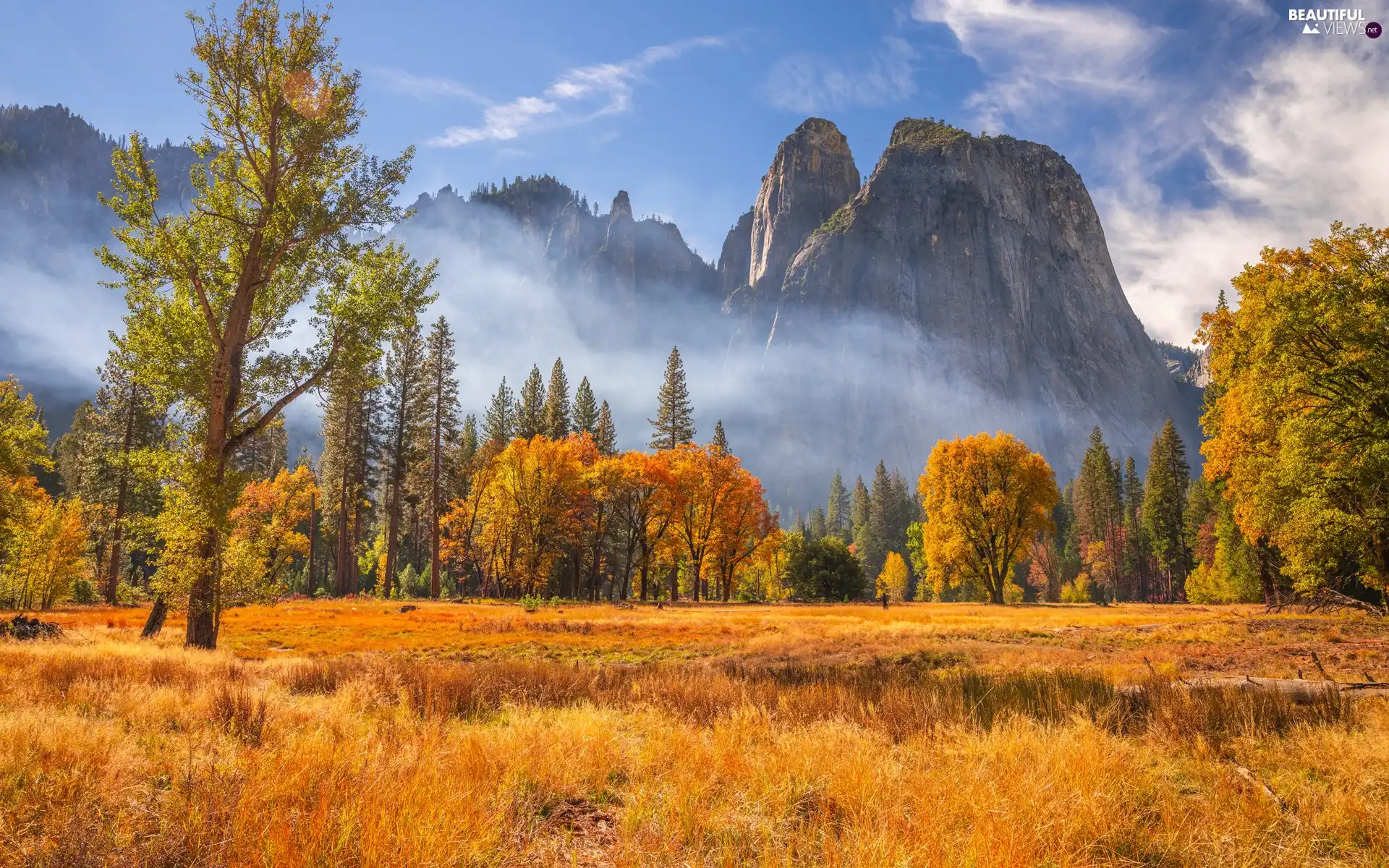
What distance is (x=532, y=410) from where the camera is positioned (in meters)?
67.8

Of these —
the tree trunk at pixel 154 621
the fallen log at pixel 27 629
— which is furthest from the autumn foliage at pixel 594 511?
the tree trunk at pixel 154 621

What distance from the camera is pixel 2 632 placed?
15.5 metres

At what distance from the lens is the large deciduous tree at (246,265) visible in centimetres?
Answer: 1438

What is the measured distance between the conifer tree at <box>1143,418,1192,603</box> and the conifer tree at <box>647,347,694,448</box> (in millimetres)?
51866

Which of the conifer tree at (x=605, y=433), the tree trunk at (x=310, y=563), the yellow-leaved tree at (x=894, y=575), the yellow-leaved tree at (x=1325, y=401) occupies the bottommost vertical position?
the yellow-leaved tree at (x=894, y=575)

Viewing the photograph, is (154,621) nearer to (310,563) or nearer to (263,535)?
(263,535)

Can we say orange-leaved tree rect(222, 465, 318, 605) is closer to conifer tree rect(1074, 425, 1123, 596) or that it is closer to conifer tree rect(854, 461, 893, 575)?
conifer tree rect(854, 461, 893, 575)

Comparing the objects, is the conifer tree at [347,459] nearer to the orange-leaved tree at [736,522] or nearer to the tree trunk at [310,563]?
the tree trunk at [310,563]

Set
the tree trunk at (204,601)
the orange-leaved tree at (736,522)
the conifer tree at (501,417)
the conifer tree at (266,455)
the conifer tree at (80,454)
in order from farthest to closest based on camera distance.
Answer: the conifer tree at (501,417), the conifer tree at (266,455), the orange-leaved tree at (736,522), the conifer tree at (80,454), the tree trunk at (204,601)

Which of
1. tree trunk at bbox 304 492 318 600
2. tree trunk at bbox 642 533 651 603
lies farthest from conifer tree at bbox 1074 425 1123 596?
tree trunk at bbox 304 492 318 600

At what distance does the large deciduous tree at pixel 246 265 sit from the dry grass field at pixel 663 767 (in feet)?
16.1

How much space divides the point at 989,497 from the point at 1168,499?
34.8m

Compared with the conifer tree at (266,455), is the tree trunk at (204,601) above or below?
below

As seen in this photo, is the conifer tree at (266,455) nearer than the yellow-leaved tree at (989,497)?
No
